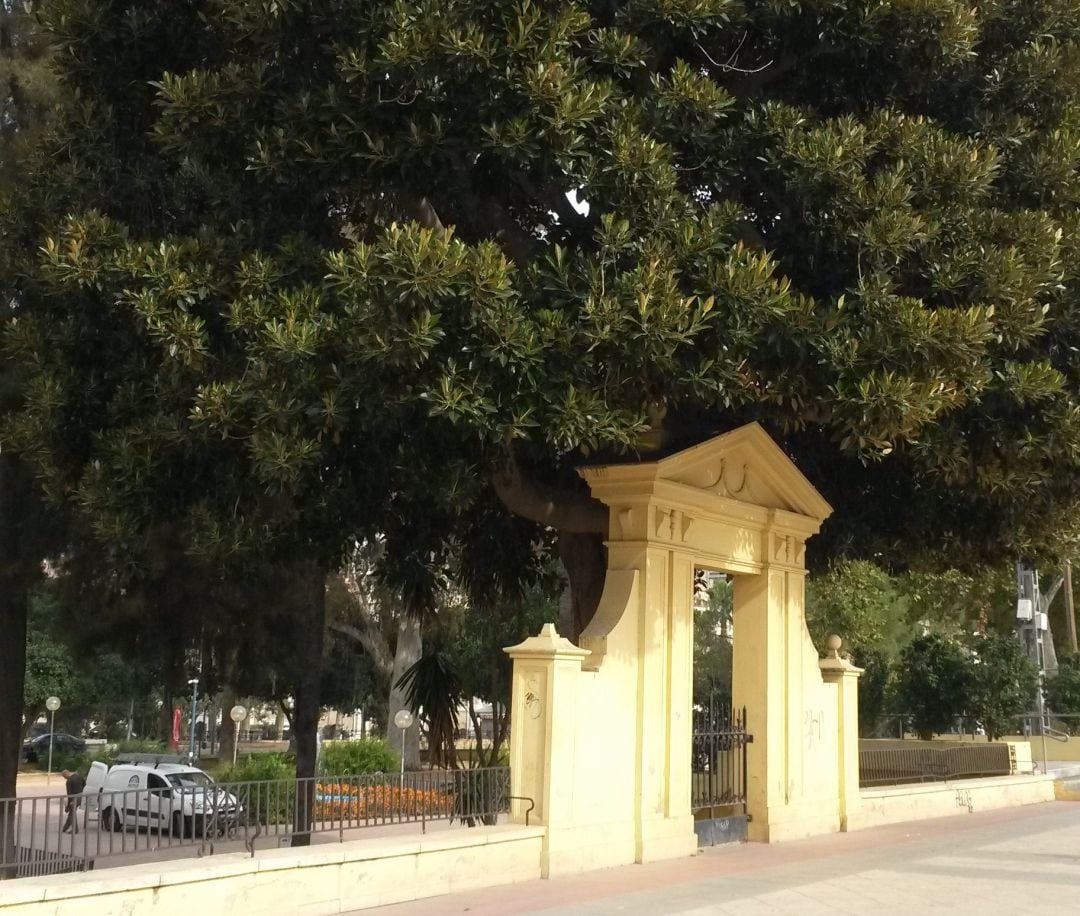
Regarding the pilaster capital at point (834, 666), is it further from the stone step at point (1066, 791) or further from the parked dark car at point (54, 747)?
the parked dark car at point (54, 747)

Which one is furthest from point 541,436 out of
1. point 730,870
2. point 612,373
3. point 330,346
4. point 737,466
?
point 730,870

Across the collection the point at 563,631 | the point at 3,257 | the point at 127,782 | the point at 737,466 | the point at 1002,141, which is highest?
the point at 1002,141

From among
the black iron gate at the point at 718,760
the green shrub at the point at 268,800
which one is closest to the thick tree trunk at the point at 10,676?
the green shrub at the point at 268,800


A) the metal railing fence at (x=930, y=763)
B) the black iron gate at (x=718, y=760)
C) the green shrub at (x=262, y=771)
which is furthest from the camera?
the green shrub at (x=262, y=771)

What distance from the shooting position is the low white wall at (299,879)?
25.6ft

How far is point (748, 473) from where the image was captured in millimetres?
14078

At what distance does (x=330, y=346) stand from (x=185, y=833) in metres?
3.98

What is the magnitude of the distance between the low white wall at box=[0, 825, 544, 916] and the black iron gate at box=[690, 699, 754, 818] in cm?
307

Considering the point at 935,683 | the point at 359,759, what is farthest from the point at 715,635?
the point at 359,759

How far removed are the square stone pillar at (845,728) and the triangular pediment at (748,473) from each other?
6.79ft

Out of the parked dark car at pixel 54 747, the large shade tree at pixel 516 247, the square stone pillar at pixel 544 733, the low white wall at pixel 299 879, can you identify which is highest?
the large shade tree at pixel 516 247

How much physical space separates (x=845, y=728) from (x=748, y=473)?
392 cm

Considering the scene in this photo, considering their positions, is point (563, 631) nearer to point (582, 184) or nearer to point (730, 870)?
point (730, 870)

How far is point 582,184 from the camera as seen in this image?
10.4 metres
